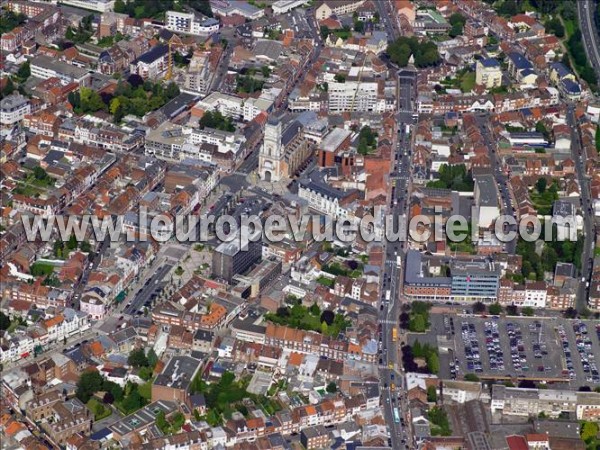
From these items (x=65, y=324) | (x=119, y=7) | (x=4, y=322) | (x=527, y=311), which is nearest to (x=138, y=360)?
(x=65, y=324)

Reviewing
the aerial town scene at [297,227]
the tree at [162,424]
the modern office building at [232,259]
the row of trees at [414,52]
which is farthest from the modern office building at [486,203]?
the tree at [162,424]

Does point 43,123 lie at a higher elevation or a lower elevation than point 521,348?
lower

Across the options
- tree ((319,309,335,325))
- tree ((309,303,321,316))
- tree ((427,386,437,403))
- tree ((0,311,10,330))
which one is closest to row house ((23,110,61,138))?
tree ((0,311,10,330))

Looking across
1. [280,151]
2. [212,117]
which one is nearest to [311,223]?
[280,151]

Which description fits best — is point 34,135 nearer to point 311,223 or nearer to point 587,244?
point 311,223

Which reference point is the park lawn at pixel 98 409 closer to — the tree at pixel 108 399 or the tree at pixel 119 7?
the tree at pixel 108 399

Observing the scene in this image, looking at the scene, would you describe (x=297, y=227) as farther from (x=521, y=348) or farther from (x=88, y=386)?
(x=88, y=386)
